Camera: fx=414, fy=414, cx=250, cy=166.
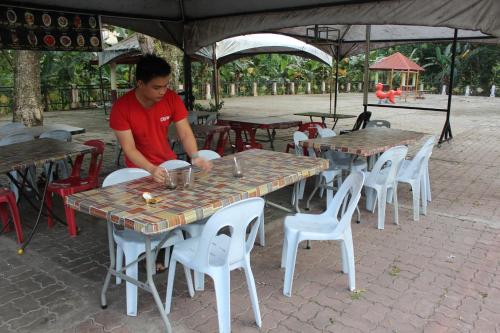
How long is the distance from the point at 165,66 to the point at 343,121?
450 inches

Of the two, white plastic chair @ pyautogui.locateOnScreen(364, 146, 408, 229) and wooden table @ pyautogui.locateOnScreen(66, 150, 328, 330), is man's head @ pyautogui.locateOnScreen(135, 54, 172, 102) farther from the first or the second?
white plastic chair @ pyautogui.locateOnScreen(364, 146, 408, 229)

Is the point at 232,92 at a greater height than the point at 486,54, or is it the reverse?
the point at 486,54

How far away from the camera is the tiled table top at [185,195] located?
226 centimetres

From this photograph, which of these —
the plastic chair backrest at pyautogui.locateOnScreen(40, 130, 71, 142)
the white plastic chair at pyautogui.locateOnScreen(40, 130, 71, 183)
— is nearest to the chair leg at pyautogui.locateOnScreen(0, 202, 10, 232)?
the white plastic chair at pyautogui.locateOnScreen(40, 130, 71, 183)

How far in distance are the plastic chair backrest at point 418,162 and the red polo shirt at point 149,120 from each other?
2727 millimetres

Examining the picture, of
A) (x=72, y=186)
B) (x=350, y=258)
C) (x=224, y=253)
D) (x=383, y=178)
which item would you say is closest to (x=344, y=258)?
(x=350, y=258)

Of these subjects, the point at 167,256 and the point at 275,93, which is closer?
the point at 167,256

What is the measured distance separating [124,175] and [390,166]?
2726mm

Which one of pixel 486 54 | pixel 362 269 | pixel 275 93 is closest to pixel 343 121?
pixel 362 269

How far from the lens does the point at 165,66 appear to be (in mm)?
3004

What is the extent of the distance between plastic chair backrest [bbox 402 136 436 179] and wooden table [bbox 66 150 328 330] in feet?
5.77

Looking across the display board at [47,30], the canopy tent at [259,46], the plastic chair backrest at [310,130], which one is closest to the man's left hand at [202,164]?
the plastic chair backrest at [310,130]

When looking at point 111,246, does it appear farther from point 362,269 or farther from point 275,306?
point 362,269

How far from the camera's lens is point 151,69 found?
2959 millimetres
